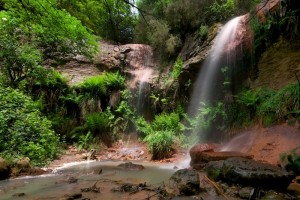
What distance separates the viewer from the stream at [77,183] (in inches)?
167

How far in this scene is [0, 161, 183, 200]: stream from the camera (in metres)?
4.23

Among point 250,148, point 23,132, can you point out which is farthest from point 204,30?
point 23,132

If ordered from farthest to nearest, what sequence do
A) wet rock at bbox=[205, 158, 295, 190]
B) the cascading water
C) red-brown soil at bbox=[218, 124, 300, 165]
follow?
the cascading water, red-brown soil at bbox=[218, 124, 300, 165], wet rock at bbox=[205, 158, 295, 190]

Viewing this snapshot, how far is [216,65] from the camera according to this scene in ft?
31.8

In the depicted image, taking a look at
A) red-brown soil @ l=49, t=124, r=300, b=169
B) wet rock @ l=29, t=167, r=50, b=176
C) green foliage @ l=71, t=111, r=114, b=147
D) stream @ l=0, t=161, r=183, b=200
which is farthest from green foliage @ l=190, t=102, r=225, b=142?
wet rock @ l=29, t=167, r=50, b=176

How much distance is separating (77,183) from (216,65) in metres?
6.76

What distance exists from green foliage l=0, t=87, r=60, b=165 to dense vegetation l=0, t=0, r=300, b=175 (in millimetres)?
26

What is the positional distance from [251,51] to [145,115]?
5472 mm

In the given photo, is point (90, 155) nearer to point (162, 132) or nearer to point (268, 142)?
point (162, 132)

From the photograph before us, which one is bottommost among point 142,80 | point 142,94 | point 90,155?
point 90,155

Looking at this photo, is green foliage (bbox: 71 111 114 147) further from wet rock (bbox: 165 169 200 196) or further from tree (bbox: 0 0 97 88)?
wet rock (bbox: 165 169 200 196)

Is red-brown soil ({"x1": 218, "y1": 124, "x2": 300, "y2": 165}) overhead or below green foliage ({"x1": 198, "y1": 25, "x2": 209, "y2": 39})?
below

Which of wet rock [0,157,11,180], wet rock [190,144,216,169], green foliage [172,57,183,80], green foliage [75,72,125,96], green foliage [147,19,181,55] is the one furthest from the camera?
green foliage [147,19,181,55]

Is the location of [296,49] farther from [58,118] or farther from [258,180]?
[58,118]
